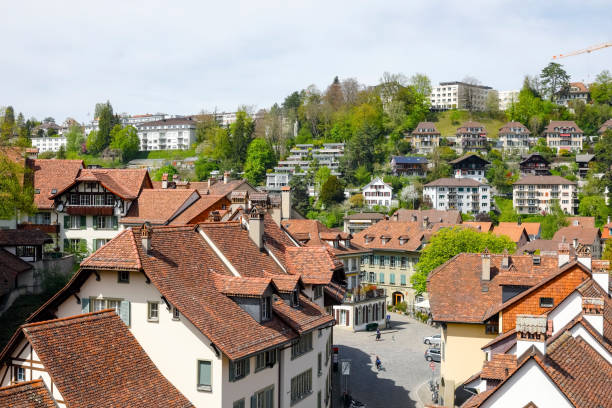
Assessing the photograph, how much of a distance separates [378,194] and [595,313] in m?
121

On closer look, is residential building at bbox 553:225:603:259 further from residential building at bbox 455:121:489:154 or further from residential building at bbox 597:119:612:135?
residential building at bbox 597:119:612:135

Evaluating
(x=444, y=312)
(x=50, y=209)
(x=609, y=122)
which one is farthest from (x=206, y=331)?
(x=609, y=122)

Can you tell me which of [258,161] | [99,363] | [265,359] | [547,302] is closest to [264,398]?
[265,359]

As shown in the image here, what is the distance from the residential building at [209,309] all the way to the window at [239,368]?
0.04 meters

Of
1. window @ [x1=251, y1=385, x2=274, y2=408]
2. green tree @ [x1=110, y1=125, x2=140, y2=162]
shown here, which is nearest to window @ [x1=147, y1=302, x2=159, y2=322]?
window @ [x1=251, y1=385, x2=274, y2=408]

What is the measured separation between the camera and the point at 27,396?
784 inches

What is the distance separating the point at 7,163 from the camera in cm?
4850

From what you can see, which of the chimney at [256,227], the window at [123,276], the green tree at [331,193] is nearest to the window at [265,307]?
the window at [123,276]

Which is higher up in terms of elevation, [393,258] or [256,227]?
[256,227]

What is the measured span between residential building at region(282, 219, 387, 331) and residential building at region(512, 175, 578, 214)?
77957 mm

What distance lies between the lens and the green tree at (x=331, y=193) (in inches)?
5753

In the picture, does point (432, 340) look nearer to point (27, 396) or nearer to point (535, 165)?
point (27, 396)

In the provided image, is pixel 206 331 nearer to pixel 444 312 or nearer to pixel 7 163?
pixel 444 312

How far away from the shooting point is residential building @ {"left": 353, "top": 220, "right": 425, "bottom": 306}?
87.8 metres
